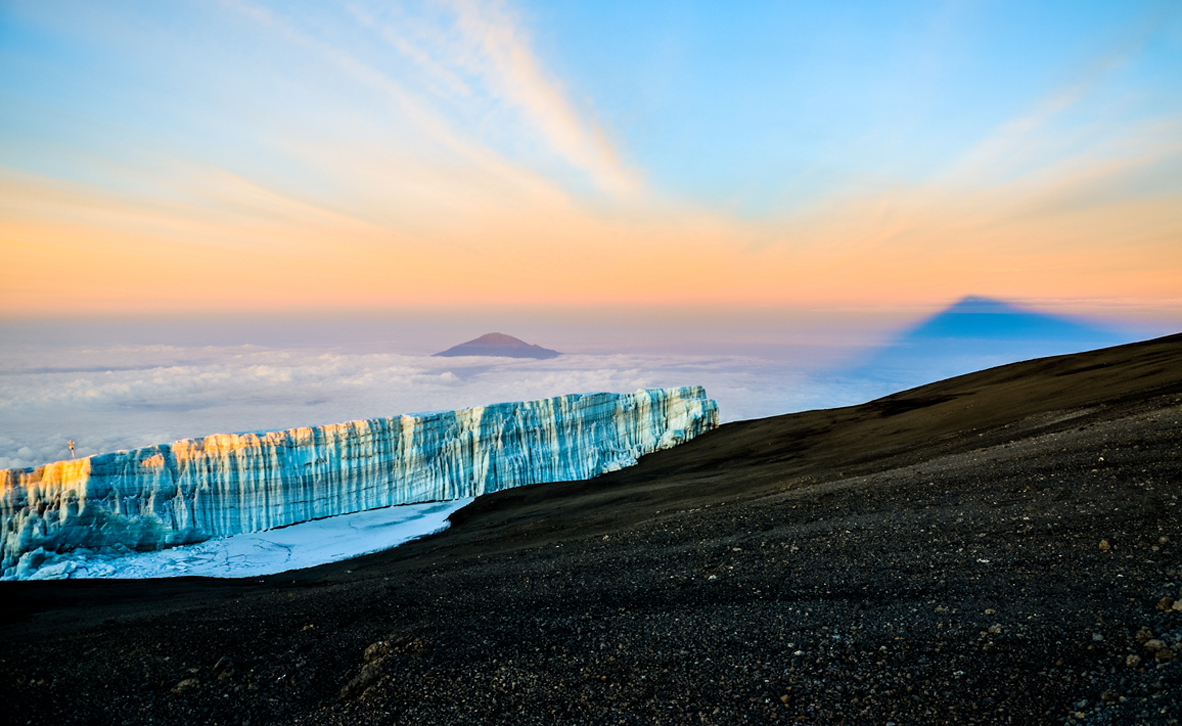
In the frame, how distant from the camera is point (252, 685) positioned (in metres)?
7.80

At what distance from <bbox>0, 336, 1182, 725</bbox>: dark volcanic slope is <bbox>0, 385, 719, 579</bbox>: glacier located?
776 cm

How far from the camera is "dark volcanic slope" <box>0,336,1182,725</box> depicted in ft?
19.4

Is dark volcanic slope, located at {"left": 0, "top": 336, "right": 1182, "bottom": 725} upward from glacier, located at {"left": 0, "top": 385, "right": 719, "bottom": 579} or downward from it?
downward

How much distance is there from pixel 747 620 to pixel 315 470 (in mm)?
27259

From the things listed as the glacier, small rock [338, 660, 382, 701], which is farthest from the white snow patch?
small rock [338, 660, 382, 701]

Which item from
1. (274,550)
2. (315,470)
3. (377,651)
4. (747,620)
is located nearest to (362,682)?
(377,651)

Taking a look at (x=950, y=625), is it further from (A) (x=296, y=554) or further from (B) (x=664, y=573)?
(A) (x=296, y=554)

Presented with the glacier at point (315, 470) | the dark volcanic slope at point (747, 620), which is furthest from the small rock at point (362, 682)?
the glacier at point (315, 470)

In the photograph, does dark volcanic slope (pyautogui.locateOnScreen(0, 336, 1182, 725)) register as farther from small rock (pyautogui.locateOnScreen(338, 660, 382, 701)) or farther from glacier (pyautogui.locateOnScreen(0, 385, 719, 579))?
glacier (pyautogui.locateOnScreen(0, 385, 719, 579))

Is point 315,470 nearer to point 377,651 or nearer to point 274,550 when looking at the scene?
point 274,550

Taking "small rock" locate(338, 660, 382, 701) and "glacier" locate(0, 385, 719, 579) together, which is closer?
"small rock" locate(338, 660, 382, 701)

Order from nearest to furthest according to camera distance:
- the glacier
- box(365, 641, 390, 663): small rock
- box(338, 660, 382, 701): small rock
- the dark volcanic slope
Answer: the dark volcanic slope → box(338, 660, 382, 701): small rock → box(365, 641, 390, 663): small rock → the glacier

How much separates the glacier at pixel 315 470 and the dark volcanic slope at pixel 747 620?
7756mm

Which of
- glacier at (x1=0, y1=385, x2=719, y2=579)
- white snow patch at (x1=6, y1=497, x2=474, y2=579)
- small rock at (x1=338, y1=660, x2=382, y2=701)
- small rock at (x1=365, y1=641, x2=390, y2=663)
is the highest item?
glacier at (x1=0, y1=385, x2=719, y2=579)
